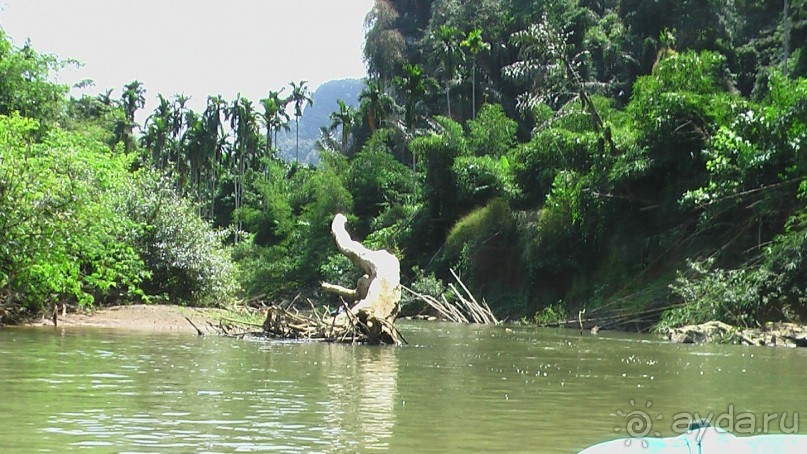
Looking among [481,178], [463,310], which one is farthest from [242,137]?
[463,310]

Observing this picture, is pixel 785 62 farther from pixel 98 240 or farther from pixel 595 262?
pixel 98 240

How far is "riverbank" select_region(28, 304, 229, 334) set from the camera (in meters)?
19.7

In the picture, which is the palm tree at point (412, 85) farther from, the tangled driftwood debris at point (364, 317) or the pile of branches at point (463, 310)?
the tangled driftwood debris at point (364, 317)

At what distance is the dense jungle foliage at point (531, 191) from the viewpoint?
63.7 ft

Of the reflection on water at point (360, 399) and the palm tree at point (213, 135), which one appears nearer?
the reflection on water at point (360, 399)

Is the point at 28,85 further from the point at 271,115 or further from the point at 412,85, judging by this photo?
the point at 271,115

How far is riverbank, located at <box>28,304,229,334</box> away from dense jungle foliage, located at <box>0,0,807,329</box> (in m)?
0.55

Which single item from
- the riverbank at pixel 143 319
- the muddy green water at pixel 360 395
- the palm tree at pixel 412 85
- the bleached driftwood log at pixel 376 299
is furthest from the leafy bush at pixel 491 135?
the muddy green water at pixel 360 395

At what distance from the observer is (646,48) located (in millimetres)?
41125

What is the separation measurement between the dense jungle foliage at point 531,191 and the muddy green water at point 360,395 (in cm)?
392

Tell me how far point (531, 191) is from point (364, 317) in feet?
58.4

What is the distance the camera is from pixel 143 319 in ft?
69.8

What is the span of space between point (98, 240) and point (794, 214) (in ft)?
50.4

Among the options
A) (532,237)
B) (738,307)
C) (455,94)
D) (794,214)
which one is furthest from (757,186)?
(455,94)
